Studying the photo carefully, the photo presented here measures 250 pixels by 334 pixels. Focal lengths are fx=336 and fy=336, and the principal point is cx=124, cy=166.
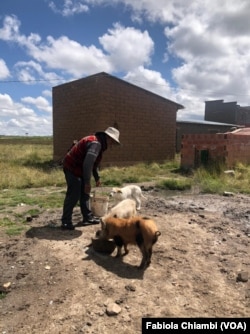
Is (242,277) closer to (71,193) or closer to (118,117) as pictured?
(71,193)

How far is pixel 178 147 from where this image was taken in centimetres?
2438

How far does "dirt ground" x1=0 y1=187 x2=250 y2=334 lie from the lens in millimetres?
3164

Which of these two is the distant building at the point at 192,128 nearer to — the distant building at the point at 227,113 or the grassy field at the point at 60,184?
the grassy field at the point at 60,184

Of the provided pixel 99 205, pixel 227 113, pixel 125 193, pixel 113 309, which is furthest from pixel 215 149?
pixel 227 113

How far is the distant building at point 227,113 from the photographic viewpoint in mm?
40812

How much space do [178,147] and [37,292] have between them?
21515 mm

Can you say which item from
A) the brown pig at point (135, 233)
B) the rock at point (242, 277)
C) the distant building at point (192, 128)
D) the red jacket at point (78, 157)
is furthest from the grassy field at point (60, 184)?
the distant building at point (192, 128)

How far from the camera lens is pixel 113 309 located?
10.6 feet

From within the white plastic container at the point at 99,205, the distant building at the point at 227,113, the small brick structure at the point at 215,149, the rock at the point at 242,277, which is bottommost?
the rock at the point at 242,277

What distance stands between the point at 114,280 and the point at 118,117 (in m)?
13.0

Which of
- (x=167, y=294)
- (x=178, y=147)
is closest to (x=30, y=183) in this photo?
(x=167, y=294)

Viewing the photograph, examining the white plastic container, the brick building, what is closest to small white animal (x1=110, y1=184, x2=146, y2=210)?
the white plastic container

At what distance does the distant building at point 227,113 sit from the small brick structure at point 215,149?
27412mm

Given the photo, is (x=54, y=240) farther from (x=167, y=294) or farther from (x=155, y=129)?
(x=155, y=129)
